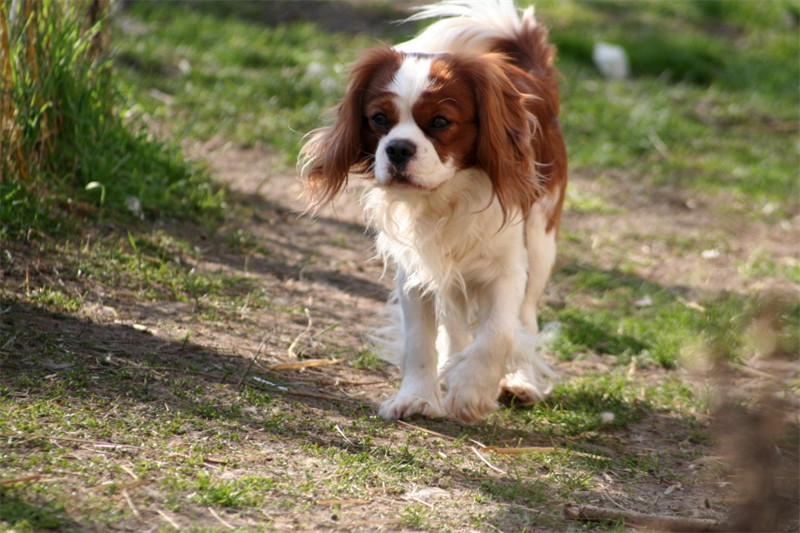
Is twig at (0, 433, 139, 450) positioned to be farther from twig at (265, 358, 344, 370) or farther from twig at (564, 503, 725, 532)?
twig at (564, 503, 725, 532)

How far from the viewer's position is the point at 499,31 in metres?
4.44

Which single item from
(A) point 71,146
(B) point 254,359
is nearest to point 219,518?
(B) point 254,359

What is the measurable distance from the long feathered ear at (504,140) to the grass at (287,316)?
28.8 inches

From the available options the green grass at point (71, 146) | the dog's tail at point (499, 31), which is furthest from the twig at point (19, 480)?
the dog's tail at point (499, 31)

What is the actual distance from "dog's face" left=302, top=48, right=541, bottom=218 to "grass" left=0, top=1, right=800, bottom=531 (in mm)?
767

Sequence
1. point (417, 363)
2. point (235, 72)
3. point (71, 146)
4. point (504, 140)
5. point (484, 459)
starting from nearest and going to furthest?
1. point (484, 459)
2. point (504, 140)
3. point (417, 363)
4. point (71, 146)
5. point (235, 72)

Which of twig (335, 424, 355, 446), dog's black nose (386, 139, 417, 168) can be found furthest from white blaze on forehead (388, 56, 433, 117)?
twig (335, 424, 355, 446)

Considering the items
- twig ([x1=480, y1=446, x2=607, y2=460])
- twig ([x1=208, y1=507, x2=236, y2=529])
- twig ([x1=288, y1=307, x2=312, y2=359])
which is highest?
twig ([x1=208, y1=507, x2=236, y2=529])

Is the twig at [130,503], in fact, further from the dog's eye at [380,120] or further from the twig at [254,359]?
the dog's eye at [380,120]

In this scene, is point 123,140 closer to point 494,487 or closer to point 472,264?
point 472,264

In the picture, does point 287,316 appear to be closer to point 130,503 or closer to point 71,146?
point 71,146

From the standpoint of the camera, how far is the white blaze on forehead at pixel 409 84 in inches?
138

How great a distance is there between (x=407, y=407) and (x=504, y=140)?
93 cm

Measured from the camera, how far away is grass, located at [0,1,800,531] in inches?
116
